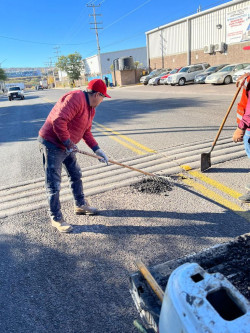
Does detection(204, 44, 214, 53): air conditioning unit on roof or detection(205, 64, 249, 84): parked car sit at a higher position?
detection(204, 44, 214, 53): air conditioning unit on roof

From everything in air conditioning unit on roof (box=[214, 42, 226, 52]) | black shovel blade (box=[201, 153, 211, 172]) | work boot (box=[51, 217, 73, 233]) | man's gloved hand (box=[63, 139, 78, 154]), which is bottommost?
work boot (box=[51, 217, 73, 233])

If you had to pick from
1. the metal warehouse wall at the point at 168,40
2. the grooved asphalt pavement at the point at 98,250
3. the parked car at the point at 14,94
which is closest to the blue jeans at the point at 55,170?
the grooved asphalt pavement at the point at 98,250

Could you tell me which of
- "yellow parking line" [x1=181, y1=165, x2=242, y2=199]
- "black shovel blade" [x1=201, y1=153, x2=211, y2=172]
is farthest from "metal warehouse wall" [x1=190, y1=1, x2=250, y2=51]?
"yellow parking line" [x1=181, y1=165, x2=242, y2=199]

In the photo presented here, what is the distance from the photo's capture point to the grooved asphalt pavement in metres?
2.07

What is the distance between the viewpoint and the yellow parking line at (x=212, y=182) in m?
3.71

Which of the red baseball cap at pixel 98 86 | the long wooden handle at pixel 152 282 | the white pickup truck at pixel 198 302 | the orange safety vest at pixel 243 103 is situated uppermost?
the red baseball cap at pixel 98 86

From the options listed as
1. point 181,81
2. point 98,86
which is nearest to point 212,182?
point 98,86

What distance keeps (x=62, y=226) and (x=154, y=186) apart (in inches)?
60.3

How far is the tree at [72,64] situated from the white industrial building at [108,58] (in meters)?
3.68

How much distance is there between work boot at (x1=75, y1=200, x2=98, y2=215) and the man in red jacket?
33 centimetres

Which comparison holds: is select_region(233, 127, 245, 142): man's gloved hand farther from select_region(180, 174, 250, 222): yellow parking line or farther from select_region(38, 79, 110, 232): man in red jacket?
select_region(38, 79, 110, 232): man in red jacket

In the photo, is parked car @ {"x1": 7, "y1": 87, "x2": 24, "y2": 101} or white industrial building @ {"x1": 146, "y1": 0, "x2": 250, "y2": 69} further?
parked car @ {"x1": 7, "y1": 87, "x2": 24, "y2": 101}

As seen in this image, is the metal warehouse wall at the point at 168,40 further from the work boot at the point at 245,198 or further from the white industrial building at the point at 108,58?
the work boot at the point at 245,198

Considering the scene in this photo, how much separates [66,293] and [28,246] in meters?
0.94
